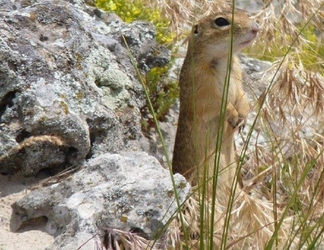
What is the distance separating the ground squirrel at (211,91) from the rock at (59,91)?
306 millimetres

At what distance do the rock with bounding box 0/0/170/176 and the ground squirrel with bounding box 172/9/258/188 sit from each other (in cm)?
31

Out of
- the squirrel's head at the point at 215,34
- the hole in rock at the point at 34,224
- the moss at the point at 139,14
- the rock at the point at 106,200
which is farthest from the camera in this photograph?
the moss at the point at 139,14

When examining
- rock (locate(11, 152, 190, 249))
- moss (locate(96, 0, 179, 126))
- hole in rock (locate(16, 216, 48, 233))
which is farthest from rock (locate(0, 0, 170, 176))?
moss (locate(96, 0, 179, 126))

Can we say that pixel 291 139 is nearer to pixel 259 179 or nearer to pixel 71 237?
pixel 259 179

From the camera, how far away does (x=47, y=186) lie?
4.18 m

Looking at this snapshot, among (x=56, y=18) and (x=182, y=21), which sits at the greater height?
(x=56, y=18)

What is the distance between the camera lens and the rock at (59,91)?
4184 millimetres

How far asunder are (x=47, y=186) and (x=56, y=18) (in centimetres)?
102

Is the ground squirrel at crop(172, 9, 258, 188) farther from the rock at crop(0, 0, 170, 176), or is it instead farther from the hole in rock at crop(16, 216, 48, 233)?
the hole in rock at crop(16, 216, 48, 233)

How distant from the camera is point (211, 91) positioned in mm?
5293

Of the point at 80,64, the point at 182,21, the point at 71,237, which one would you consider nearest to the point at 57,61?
the point at 80,64

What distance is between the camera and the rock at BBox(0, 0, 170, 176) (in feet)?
13.7

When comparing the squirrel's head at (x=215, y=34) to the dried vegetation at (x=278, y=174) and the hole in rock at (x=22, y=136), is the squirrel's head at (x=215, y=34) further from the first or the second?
the hole in rock at (x=22, y=136)

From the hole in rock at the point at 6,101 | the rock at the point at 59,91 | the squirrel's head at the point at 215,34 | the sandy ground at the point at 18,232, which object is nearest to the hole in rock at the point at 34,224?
Result: the sandy ground at the point at 18,232
